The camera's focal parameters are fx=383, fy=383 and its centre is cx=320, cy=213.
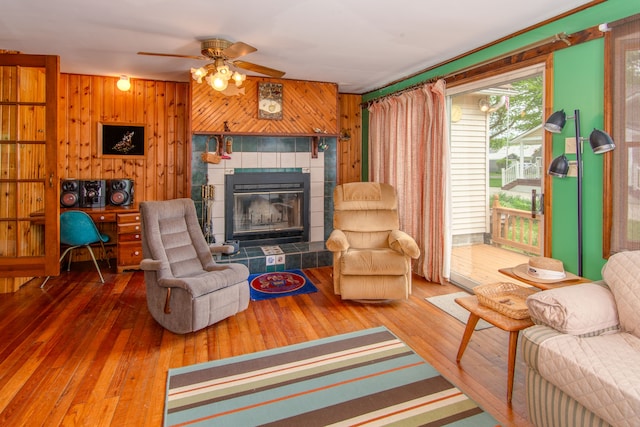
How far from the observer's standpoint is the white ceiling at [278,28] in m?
2.68

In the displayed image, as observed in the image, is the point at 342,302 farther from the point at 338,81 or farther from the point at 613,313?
the point at 338,81

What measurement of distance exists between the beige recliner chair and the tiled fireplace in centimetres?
92

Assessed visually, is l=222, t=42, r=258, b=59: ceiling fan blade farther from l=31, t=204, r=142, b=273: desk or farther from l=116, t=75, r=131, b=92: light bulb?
l=31, t=204, r=142, b=273: desk

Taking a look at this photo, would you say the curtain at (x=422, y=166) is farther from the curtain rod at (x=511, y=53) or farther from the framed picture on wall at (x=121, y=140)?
the framed picture on wall at (x=121, y=140)

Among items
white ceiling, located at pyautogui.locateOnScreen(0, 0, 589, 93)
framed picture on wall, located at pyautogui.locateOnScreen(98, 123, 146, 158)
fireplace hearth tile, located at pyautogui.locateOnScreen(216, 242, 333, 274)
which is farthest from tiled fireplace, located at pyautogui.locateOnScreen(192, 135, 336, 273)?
white ceiling, located at pyautogui.locateOnScreen(0, 0, 589, 93)

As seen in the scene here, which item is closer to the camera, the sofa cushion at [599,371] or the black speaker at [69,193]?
the sofa cushion at [599,371]

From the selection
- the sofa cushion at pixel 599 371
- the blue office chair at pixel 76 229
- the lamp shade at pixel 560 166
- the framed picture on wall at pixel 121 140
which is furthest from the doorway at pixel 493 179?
the blue office chair at pixel 76 229

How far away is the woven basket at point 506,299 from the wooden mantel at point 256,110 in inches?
124

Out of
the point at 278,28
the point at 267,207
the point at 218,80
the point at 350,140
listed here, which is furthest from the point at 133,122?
the point at 350,140

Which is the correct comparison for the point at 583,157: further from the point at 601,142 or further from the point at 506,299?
the point at 506,299

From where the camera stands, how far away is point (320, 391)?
2197 millimetres

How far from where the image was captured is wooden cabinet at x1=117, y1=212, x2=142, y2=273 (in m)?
4.46

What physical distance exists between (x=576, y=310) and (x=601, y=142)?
1.06m

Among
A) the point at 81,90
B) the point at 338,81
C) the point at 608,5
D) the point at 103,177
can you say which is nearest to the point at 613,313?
the point at 608,5
